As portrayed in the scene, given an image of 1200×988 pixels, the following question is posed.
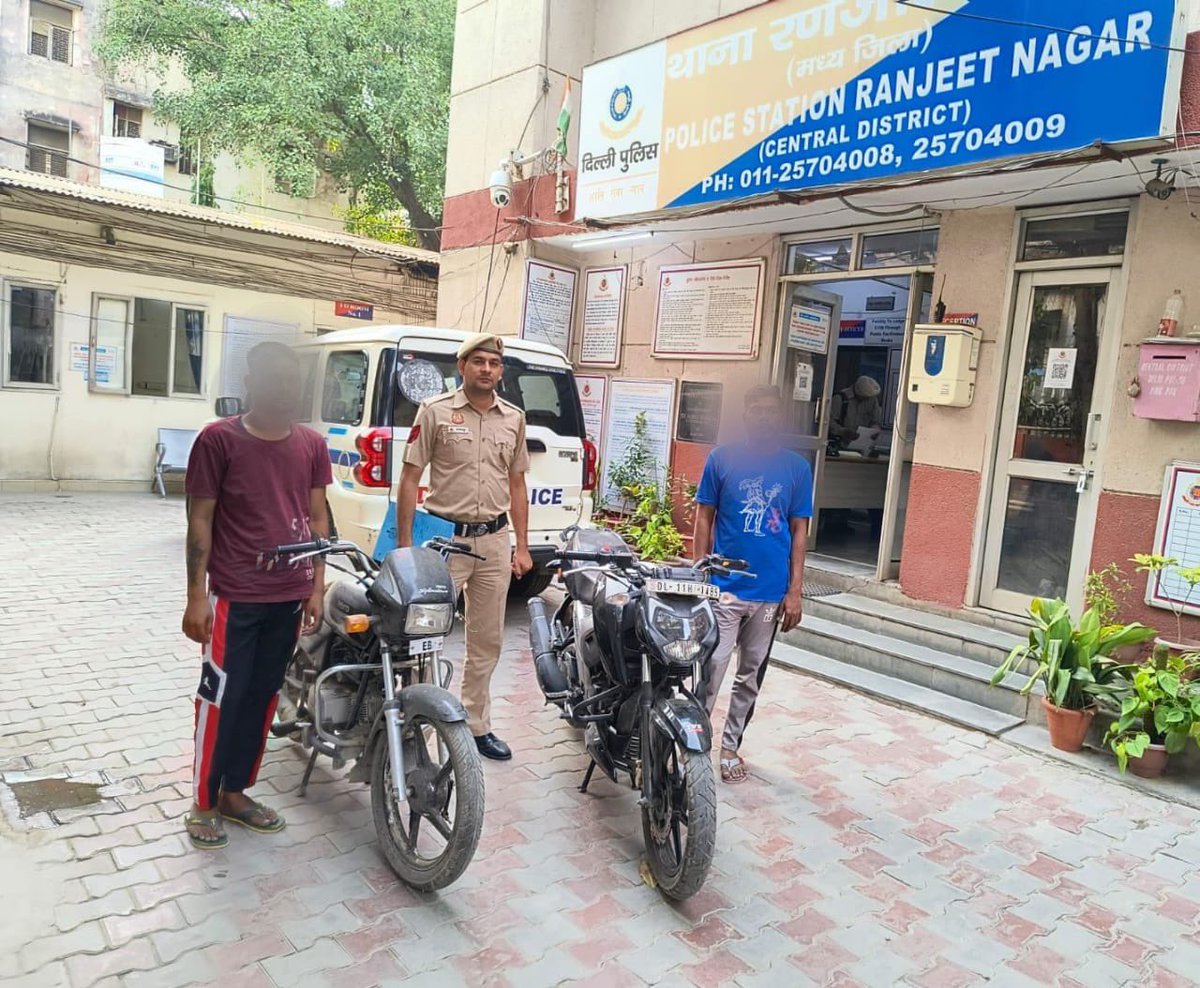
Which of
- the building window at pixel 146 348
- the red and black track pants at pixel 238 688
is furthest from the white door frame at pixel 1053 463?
the building window at pixel 146 348

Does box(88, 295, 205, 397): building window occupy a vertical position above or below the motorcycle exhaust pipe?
above

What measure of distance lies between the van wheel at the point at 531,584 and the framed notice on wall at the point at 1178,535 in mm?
3892

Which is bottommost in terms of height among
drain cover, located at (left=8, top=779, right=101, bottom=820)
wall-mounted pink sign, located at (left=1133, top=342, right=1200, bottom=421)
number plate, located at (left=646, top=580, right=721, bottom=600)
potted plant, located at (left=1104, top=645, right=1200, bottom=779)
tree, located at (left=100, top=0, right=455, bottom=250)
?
drain cover, located at (left=8, top=779, right=101, bottom=820)

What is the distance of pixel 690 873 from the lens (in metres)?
2.86

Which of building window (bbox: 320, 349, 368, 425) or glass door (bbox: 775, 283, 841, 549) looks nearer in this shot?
building window (bbox: 320, 349, 368, 425)

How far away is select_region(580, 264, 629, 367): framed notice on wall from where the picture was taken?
839 centimetres

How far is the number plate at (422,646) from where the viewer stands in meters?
3.03

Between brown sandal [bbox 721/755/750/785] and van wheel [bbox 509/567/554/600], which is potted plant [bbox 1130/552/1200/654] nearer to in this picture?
brown sandal [bbox 721/755/750/785]

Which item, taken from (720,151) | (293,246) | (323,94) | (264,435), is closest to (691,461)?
(720,151)

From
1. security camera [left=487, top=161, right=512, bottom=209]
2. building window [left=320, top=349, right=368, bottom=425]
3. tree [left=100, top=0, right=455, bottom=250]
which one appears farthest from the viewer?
tree [left=100, top=0, right=455, bottom=250]

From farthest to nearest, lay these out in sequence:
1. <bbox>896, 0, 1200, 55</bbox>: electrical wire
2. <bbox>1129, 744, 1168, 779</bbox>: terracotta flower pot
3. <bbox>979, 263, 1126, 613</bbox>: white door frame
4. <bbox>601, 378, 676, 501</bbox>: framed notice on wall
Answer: <bbox>601, 378, 676, 501</bbox>: framed notice on wall < <bbox>979, 263, 1126, 613</bbox>: white door frame < <bbox>896, 0, 1200, 55</bbox>: electrical wire < <bbox>1129, 744, 1168, 779</bbox>: terracotta flower pot

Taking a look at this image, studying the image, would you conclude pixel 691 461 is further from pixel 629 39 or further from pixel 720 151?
pixel 629 39

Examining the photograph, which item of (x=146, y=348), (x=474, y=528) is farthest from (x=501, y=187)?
(x=146, y=348)

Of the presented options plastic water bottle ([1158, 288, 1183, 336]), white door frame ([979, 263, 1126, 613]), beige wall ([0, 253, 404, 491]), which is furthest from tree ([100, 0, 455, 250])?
plastic water bottle ([1158, 288, 1183, 336])
